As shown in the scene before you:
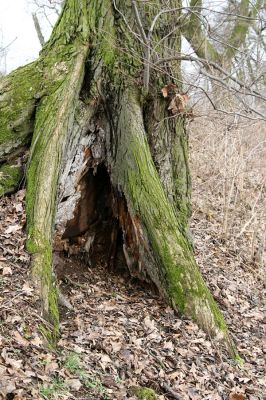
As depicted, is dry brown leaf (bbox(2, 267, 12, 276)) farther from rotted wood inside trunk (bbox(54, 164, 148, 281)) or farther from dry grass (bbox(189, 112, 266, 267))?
dry grass (bbox(189, 112, 266, 267))

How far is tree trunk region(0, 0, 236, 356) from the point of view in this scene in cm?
462

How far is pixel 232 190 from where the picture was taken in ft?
26.0

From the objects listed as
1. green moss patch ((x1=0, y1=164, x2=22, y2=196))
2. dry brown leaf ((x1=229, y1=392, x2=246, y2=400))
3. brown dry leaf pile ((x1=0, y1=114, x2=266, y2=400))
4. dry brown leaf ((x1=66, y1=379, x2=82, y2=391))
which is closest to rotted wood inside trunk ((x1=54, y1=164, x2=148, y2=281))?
brown dry leaf pile ((x1=0, y1=114, x2=266, y2=400))

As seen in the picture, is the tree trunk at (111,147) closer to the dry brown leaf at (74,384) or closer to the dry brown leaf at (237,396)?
the dry brown leaf at (237,396)

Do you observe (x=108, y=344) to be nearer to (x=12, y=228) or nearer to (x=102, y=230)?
(x=12, y=228)

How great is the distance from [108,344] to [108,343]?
0.01 m

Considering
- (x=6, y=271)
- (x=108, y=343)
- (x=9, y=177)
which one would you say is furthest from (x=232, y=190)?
(x=6, y=271)

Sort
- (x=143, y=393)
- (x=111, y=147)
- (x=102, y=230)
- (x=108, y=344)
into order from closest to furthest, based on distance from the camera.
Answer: (x=143, y=393) → (x=108, y=344) → (x=111, y=147) → (x=102, y=230)

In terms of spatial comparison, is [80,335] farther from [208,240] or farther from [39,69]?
[208,240]

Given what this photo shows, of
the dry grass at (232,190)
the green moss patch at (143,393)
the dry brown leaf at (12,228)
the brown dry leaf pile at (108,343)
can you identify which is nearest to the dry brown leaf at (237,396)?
the brown dry leaf pile at (108,343)

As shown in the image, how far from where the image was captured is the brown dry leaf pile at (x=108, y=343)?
304 cm

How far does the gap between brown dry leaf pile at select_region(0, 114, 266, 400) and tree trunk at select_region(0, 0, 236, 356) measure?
0.85 ft

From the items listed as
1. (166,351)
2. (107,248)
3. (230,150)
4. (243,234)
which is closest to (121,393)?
(166,351)

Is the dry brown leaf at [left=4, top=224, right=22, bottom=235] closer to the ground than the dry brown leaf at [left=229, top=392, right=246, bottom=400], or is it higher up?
higher up
